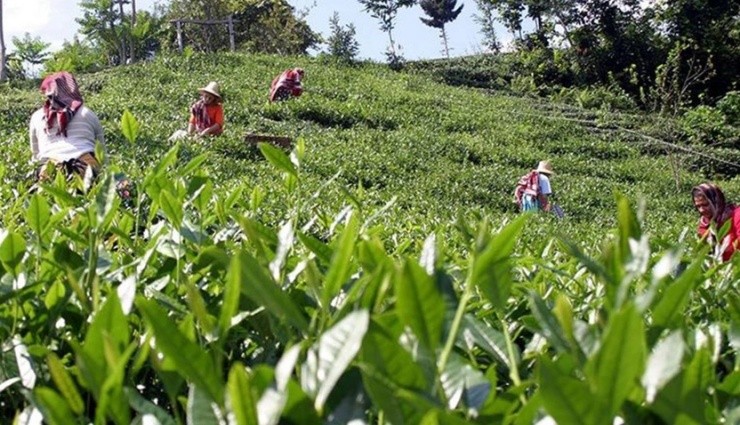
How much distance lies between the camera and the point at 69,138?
17.7 ft

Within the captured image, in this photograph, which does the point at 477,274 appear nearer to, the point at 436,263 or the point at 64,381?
the point at 436,263

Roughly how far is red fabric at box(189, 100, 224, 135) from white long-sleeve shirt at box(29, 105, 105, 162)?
467cm

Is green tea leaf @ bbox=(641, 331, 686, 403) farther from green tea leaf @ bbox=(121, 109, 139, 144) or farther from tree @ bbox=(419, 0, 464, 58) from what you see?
tree @ bbox=(419, 0, 464, 58)

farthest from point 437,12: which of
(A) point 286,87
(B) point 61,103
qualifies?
(B) point 61,103

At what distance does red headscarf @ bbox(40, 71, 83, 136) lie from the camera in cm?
544

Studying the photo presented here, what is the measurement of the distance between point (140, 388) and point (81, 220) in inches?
14.2

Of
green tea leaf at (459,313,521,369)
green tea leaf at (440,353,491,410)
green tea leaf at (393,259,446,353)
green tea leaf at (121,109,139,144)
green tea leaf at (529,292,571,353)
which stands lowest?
green tea leaf at (459,313,521,369)

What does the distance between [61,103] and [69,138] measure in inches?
12.5

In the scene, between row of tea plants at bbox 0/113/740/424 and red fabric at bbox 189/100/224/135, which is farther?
red fabric at bbox 189/100/224/135

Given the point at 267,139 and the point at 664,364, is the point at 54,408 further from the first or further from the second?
the point at 267,139

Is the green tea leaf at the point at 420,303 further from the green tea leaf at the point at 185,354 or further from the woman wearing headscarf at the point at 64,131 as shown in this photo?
the woman wearing headscarf at the point at 64,131

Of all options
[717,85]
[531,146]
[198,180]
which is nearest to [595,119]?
[531,146]

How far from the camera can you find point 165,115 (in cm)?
1401

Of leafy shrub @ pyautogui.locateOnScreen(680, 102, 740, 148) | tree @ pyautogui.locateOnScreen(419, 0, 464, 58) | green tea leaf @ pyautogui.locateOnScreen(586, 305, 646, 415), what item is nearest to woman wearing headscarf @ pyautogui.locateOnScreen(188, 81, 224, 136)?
green tea leaf @ pyautogui.locateOnScreen(586, 305, 646, 415)
